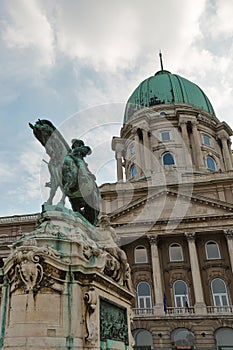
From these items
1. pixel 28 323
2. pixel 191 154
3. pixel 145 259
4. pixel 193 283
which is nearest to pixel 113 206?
pixel 145 259

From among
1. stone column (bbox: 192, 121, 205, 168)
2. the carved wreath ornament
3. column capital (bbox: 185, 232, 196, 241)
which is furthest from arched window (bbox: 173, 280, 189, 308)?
the carved wreath ornament

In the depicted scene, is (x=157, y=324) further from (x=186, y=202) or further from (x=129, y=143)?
(x=129, y=143)

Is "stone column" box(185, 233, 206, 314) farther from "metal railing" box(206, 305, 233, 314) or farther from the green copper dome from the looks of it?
the green copper dome

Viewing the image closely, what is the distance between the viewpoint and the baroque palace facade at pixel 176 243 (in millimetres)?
31203

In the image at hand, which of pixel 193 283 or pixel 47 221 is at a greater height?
pixel 193 283

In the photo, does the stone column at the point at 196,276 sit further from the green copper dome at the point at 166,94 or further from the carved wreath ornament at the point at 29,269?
the carved wreath ornament at the point at 29,269

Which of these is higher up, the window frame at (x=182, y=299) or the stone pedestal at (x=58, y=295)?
the window frame at (x=182, y=299)

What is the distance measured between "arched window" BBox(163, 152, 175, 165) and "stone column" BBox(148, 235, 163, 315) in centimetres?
1694

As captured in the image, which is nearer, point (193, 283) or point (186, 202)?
point (193, 283)

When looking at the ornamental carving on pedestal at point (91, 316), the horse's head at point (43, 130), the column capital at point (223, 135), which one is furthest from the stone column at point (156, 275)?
the ornamental carving on pedestal at point (91, 316)

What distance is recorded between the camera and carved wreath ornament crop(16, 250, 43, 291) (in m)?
5.03

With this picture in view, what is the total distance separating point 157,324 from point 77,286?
28664mm

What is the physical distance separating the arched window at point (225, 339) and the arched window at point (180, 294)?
3.84 meters

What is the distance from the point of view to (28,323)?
189 inches
